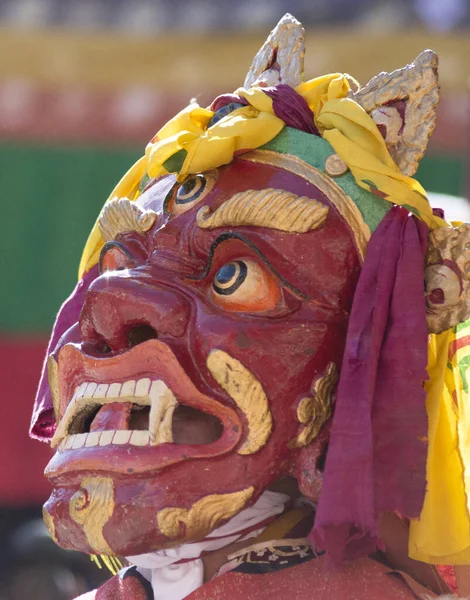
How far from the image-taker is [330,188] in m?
2.05

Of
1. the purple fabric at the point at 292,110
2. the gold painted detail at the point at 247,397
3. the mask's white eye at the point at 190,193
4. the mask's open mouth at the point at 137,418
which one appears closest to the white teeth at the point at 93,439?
the mask's open mouth at the point at 137,418

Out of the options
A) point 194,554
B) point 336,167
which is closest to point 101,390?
point 194,554

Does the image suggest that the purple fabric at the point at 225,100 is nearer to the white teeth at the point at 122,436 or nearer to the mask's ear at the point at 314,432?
the mask's ear at the point at 314,432

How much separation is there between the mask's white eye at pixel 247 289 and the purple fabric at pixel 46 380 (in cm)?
41

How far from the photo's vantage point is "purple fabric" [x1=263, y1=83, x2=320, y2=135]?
2154 mm

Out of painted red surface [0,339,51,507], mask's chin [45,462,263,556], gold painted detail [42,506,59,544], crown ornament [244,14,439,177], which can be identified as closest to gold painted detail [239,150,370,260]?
crown ornament [244,14,439,177]

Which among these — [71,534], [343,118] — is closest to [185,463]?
[71,534]

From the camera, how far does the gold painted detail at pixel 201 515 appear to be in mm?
1894

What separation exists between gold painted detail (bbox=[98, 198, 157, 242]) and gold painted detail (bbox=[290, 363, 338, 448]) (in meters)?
0.45

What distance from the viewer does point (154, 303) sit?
1.97 meters

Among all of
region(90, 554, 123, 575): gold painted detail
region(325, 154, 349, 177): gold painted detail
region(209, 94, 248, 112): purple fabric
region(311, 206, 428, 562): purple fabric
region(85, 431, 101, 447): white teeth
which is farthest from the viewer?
region(90, 554, 123, 575): gold painted detail

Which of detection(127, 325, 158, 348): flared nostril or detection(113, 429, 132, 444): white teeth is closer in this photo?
detection(113, 429, 132, 444): white teeth

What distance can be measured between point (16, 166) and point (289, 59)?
12.3 ft

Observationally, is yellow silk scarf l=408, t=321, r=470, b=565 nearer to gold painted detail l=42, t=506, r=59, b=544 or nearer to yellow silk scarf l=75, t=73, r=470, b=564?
yellow silk scarf l=75, t=73, r=470, b=564
